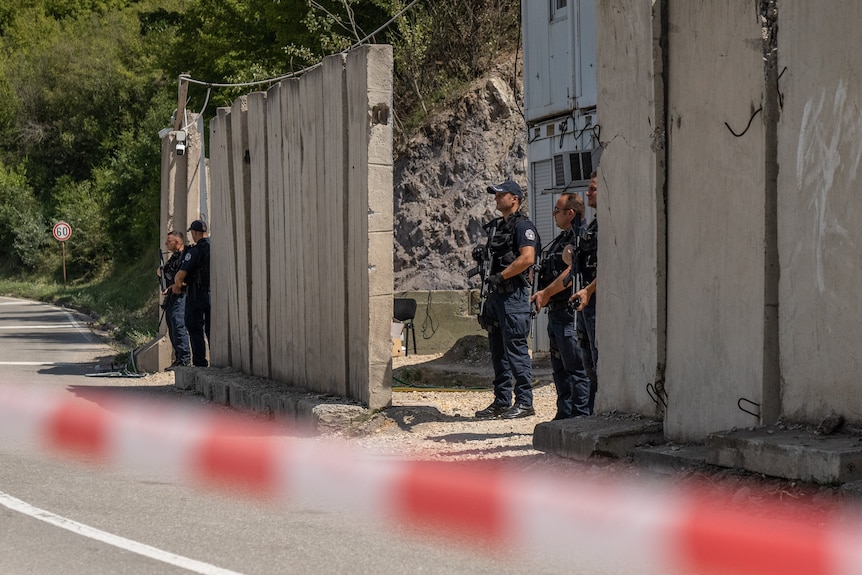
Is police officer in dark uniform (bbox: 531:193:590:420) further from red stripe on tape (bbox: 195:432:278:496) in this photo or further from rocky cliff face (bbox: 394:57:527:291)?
rocky cliff face (bbox: 394:57:527:291)

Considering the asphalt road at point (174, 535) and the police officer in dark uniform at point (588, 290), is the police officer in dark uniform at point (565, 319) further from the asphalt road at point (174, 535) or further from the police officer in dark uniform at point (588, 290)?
the asphalt road at point (174, 535)

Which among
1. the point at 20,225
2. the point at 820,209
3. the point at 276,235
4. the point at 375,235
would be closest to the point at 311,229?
the point at 276,235

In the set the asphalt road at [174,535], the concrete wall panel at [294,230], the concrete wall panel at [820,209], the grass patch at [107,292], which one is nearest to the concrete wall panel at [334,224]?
the concrete wall panel at [294,230]

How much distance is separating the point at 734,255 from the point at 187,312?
32.0ft

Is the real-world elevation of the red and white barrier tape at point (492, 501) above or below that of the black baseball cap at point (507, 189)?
below

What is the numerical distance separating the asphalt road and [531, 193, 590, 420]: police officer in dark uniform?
3253 millimetres

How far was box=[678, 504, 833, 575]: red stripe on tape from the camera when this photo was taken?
5.73m

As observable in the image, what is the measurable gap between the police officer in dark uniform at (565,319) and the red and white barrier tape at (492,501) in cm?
173

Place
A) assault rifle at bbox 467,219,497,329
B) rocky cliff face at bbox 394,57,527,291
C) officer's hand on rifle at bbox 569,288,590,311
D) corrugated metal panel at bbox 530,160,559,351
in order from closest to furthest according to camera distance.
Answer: officer's hand on rifle at bbox 569,288,590,311 < assault rifle at bbox 467,219,497,329 < corrugated metal panel at bbox 530,160,559,351 < rocky cliff face at bbox 394,57,527,291

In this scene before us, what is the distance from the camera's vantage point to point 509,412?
10.9 m

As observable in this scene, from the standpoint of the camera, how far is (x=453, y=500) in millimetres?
7625

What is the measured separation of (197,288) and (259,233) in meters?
2.88

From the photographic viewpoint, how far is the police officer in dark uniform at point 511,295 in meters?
10.6

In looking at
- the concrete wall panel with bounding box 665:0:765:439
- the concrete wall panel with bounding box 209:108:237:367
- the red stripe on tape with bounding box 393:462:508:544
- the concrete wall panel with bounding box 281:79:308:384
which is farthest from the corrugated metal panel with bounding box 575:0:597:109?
the red stripe on tape with bounding box 393:462:508:544
